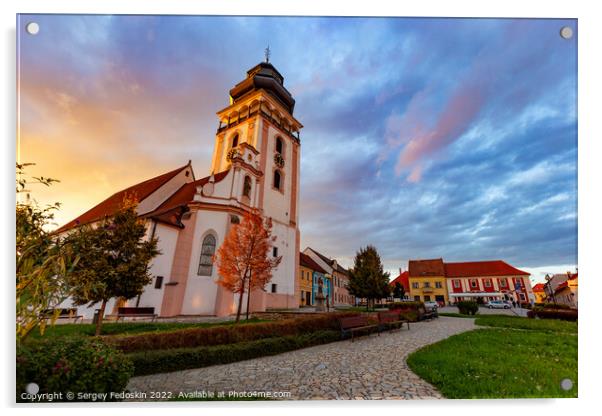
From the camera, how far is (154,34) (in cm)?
491

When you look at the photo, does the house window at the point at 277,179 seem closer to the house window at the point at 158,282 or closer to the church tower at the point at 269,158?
the church tower at the point at 269,158

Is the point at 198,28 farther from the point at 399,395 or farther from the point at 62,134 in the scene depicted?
the point at 399,395

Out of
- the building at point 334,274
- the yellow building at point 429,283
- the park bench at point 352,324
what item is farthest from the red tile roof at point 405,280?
the park bench at point 352,324

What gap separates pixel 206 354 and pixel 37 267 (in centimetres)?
331

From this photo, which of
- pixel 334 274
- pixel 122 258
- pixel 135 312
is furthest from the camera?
pixel 334 274

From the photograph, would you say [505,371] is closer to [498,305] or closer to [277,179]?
[277,179]

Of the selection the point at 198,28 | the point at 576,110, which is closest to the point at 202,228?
the point at 198,28

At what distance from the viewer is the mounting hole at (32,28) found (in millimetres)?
4469

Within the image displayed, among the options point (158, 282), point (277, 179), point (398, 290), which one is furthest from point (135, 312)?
point (398, 290)

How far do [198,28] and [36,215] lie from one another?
13.0 feet

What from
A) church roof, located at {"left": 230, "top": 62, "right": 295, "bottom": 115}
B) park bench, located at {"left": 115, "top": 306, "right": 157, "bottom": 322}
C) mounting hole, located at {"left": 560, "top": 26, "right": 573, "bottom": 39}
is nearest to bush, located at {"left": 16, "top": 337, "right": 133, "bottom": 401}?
mounting hole, located at {"left": 560, "top": 26, "right": 573, "bottom": 39}

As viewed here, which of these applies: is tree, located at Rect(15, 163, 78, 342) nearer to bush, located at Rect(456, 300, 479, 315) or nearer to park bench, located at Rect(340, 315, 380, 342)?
park bench, located at Rect(340, 315, 380, 342)

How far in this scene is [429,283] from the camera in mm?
36469

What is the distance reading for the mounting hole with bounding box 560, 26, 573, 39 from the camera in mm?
4656
